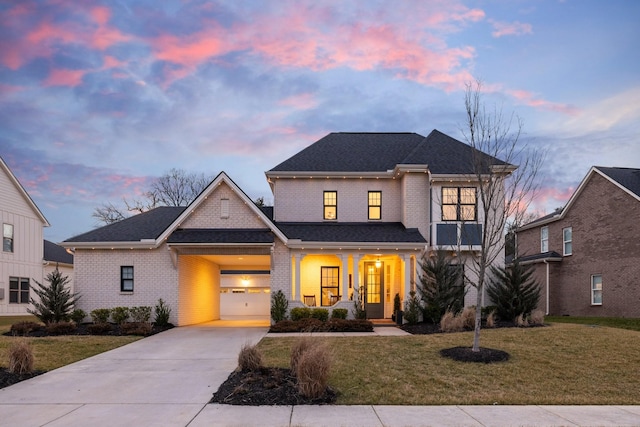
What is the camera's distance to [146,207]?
157 ft

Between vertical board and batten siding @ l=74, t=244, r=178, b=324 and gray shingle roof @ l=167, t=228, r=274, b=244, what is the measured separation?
4.17 feet

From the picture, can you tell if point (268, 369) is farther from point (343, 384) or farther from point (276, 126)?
point (276, 126)

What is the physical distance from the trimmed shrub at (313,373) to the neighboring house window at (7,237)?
26.6 metres

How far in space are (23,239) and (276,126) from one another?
58.3 ft

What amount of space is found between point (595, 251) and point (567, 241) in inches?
110

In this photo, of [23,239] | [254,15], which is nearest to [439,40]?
[254,15]

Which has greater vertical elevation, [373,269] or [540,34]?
[540,34]

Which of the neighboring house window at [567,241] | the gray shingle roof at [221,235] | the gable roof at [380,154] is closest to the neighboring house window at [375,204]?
the gable roof at [380,154]

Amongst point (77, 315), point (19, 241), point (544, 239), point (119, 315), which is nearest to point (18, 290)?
point (19, 241)

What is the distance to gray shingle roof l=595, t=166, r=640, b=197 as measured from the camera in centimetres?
2245

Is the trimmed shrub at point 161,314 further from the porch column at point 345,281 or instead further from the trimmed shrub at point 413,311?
the trimmed shrub at point 413,311

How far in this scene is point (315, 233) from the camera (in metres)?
20.9

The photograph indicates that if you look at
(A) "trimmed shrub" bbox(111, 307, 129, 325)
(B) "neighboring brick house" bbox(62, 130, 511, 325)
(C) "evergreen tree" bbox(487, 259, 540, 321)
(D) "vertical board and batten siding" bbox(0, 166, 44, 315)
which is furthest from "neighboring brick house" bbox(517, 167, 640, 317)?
(D) "vertical board and batten siding" bbox(0, 166, 44, 315)

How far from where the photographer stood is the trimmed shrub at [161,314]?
63.4 feet
